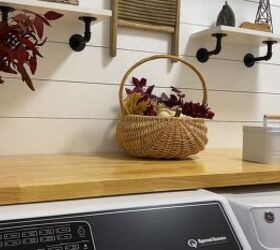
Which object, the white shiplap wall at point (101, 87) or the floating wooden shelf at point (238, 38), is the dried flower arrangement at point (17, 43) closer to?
the white shiplap wall at point (101, 87)

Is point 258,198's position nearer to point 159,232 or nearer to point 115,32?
point 159,232

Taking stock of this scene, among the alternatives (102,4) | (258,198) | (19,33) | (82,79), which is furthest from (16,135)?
(258,198)

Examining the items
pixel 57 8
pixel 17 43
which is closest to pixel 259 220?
pixel 17 43

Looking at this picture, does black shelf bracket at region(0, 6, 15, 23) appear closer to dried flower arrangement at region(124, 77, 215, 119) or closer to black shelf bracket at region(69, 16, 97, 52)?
black shelf bracket at region(69, 16, 97, 52)

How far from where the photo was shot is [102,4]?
160 cm

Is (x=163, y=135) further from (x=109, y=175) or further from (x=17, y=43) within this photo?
(x=17, y=43)

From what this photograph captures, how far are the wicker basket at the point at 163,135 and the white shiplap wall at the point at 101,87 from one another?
280mm

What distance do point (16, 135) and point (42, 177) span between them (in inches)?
22.6

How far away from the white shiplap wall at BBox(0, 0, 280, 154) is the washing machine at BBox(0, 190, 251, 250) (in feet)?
2.20

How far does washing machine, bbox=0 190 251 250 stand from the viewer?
2.47 ft

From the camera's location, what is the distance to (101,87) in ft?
5.24

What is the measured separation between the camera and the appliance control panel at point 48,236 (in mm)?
730

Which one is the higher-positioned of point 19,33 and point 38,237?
point 19,33

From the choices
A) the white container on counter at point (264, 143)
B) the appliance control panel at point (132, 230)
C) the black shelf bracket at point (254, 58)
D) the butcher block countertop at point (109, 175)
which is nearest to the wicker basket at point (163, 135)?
the butcher block countertop at point (109, 175)
